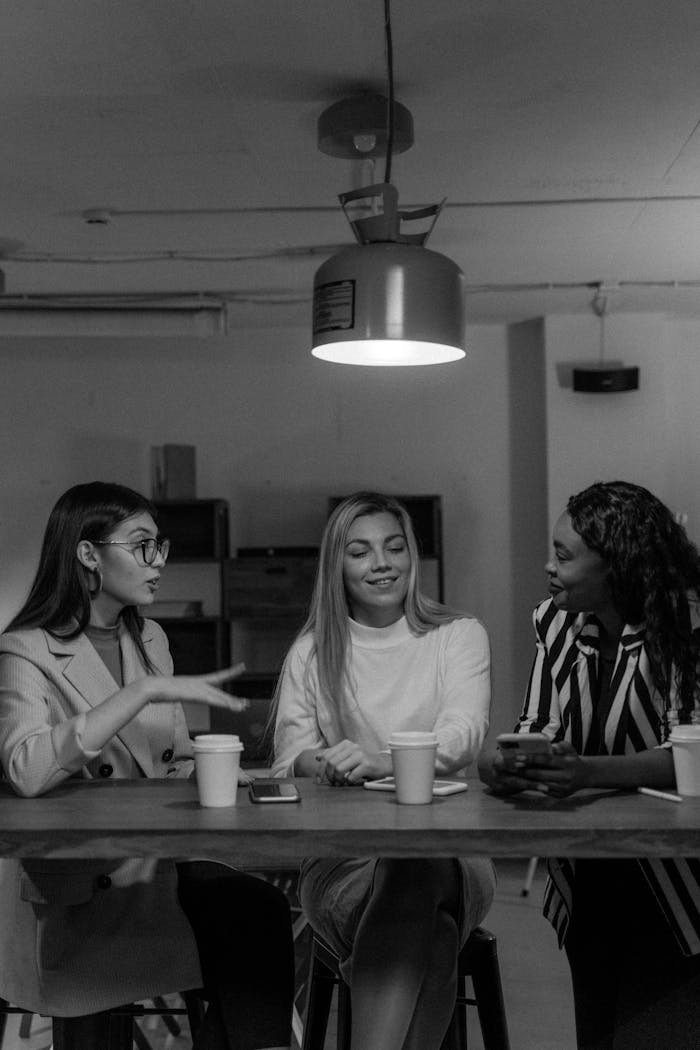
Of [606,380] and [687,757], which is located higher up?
[606,380]

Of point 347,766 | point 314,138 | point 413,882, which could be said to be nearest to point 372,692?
point 347,766

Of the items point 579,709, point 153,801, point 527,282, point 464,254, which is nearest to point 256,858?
point 153,801

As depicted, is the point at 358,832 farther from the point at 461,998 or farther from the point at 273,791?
the point at 461,998

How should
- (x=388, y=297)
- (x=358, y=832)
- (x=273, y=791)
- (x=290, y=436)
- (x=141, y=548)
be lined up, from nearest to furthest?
(x=358, y=832), (x=273, y=791), (x=388, y=297), (x=141, y=548), (x=290, y=436)

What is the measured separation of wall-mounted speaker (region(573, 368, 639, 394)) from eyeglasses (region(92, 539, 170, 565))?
3915 millimetres

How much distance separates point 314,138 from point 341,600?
5.35 ft

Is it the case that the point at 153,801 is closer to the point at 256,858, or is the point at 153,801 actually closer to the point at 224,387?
the point at 256,858

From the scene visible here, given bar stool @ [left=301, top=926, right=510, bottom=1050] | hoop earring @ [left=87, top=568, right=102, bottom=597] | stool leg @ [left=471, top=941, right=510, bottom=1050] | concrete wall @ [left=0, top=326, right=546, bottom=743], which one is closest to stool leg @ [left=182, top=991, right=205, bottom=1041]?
bar stool @ [left=301, top=926, right=510, bottom=1050]

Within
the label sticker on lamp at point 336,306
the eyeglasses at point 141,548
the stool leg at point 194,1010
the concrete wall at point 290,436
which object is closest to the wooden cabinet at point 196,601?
the concrete wall at point 290,436

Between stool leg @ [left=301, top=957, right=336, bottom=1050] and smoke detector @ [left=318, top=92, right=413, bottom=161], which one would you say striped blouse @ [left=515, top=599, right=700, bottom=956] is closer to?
stool leg @ [left=301, top=957, right=336, bottom=1050]

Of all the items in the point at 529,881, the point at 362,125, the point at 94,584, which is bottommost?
the point at 529,881

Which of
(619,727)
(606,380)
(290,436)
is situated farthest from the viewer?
(290,436)

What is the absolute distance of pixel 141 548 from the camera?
239 cm

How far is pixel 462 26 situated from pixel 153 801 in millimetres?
1941
